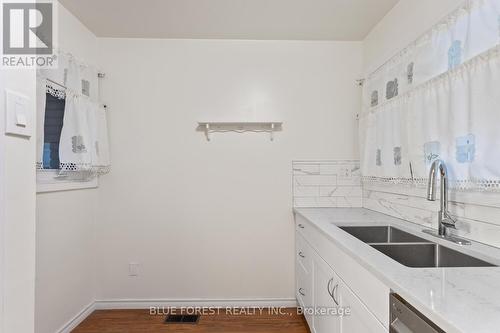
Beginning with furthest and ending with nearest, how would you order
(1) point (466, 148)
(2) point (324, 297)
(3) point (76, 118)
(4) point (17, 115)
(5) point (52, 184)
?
(3) point (76, 118), (5) point (52, 184), (2) point (324, 297), (1) point (466, 148), (4) point (17, 115)

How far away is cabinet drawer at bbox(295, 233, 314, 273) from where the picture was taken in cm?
220

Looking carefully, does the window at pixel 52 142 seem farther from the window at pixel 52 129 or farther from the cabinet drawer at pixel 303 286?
the cabinet drawer at pixel 303 286

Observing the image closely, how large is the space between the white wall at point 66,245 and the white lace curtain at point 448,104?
7.90 ft

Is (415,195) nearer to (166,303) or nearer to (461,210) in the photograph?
(461,210)

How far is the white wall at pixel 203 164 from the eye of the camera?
2.71 metres

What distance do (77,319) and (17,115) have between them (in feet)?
7.24

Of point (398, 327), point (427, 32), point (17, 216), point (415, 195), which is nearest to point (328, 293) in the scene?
point (398, 327)

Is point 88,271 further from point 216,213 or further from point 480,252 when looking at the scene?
point 480,252

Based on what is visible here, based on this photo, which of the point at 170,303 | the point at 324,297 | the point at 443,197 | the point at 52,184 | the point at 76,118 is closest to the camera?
the point at 443,197

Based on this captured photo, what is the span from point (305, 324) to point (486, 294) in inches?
71.5

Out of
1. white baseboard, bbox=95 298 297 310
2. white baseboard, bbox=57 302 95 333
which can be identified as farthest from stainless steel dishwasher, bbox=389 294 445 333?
white baseboard, bbox=57 302 95 333

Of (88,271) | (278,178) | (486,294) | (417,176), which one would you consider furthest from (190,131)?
(486,294)

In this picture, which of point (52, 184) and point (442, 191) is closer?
point (442, 191)

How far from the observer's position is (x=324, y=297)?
179 centimetres
